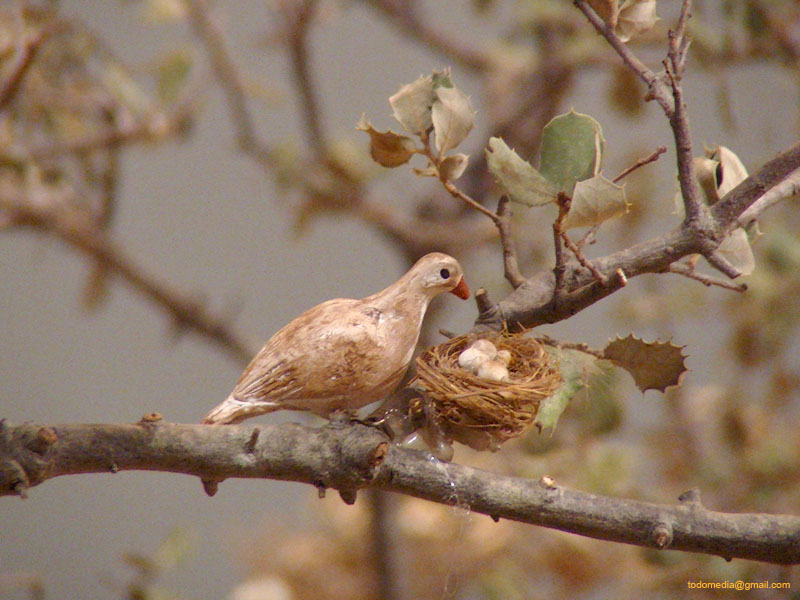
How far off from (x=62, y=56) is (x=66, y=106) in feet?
0.24

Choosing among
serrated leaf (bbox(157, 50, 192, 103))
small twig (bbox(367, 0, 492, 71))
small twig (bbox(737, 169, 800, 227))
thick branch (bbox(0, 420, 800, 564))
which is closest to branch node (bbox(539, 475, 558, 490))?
thick branch (bbox(0, 420, 800, 564))

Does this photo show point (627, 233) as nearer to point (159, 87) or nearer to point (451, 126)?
point (159, 87)

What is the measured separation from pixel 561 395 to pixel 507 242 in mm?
105

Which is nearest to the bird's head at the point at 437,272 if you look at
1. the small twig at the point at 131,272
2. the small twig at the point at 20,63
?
the small twig at the point at 20,63

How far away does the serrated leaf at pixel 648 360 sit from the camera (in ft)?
1.55

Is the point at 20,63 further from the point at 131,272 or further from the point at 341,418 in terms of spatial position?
the point at 131,272

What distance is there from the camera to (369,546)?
4.42ft

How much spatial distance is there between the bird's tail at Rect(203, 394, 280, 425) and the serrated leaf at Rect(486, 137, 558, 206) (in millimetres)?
192

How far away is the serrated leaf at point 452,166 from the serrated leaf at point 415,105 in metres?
0.02

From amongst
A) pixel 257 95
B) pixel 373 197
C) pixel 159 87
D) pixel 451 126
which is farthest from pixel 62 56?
pixel 451 126

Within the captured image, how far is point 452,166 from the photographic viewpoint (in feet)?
1.56

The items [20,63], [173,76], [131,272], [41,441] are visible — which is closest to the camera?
[41,441]

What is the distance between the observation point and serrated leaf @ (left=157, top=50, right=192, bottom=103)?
3.01ft

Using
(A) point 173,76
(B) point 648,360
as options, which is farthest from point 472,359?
(A) point 173,76
